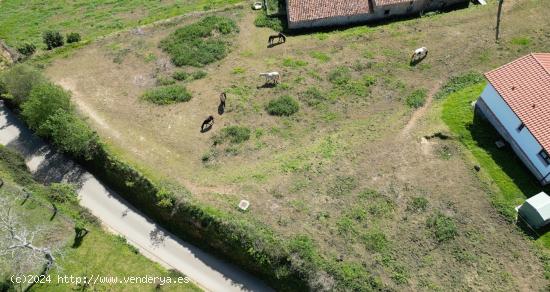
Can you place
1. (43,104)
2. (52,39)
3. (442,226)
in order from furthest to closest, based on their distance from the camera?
(52,39)
(43,104)
(442,226)

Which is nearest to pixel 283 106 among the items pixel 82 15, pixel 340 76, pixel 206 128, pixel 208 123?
pixel 340 76

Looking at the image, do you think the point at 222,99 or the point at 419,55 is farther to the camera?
the point at 419,55

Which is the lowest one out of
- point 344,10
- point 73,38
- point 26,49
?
point 344,10

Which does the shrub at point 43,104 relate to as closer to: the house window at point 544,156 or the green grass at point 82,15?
the green grass at point 82,15

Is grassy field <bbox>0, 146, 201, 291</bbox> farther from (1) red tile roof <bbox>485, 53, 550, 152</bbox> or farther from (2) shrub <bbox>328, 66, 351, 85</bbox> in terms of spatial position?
(1) red tile roof <bbox>485, 53, 550, 152</bbox>

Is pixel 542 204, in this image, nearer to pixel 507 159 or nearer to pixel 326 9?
pixel 507 159

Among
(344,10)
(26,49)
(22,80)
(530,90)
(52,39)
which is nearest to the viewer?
(530,90)

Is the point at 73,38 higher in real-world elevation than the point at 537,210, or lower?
higher

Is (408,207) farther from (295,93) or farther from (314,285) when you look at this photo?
(295,93)
